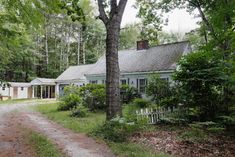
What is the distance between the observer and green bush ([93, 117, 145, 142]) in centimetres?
794

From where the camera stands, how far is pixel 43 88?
38094 mm

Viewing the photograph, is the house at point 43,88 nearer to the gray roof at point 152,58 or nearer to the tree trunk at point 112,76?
the gray roof at point 152,58

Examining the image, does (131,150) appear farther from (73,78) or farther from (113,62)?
(73,78)

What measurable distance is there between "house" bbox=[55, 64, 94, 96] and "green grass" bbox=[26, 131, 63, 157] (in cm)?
2480

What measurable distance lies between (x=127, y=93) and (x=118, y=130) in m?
12.7

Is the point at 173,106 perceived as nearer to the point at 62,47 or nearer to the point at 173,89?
the point at 173,89

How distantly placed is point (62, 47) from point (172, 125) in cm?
3959

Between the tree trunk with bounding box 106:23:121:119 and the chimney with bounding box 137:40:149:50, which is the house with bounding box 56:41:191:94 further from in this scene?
the tree trunk with bounding box 106:23:121:119

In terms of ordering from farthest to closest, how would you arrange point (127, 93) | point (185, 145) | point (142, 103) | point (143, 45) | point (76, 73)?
1. point (76, 73)
2. point (143, 45)
3. point (127, 93)
4. point (142, 103)
5. point (185, 145)

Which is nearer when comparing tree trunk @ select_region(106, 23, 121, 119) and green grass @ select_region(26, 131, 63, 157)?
green grass @ select_region(26, 131, 63, 157)

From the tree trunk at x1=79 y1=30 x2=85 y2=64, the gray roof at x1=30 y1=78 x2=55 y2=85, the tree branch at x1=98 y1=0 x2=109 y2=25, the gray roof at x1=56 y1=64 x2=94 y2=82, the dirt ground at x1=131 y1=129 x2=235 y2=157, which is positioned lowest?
the dirt ground at x1=131 y1=129 x2=235 y2=157

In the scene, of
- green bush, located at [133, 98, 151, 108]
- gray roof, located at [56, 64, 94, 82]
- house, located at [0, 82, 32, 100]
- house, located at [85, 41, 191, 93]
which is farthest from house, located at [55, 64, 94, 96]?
green bush, located at [133, 98, 151, 108]

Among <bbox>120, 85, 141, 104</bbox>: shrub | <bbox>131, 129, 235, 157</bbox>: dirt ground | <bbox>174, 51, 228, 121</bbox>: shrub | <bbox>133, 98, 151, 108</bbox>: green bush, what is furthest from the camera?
<bbox>120, 85, 141, 104</bbox>: shrub

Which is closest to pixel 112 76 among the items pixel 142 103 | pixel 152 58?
pixel 142 103
